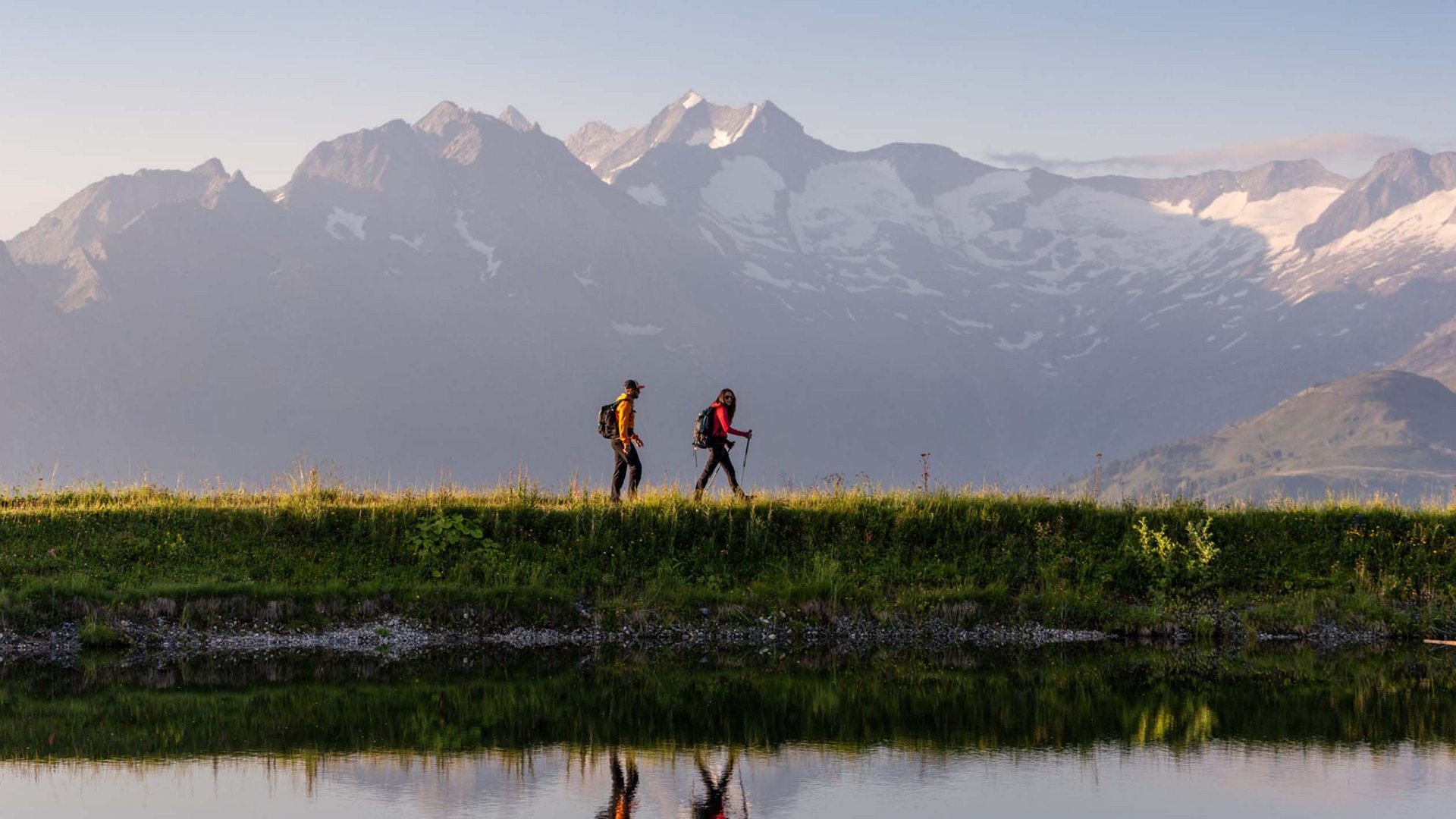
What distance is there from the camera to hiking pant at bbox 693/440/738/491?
38281mm

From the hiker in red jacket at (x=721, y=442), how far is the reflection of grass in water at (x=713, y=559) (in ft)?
2.20

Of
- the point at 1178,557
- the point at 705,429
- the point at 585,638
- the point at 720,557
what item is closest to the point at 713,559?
the point at 720,557

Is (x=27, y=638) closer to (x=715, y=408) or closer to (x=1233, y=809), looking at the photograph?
(x=715, y=408)

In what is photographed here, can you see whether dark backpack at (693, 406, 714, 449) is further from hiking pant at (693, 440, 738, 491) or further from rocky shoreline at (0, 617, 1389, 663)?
rocky shoreline at (0, 617, 1389, 663)

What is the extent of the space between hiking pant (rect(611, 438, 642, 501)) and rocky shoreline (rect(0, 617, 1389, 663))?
5343 mm

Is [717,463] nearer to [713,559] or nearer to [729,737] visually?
[713,559]

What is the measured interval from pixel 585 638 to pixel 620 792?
43.9 feet

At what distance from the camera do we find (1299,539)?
38.7m

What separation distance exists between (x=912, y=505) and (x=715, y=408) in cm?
540

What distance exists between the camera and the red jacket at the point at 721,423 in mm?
38312

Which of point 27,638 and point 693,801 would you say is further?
point 27,638

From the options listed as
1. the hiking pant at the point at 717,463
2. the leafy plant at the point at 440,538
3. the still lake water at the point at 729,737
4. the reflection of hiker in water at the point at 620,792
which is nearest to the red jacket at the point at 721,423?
the hiking pant at the point at 717,463

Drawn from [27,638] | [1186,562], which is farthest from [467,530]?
[1186,562]

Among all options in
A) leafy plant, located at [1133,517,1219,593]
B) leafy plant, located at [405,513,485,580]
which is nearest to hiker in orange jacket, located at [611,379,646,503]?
leafy plant, located at [405,513,485,580]
